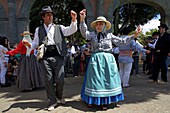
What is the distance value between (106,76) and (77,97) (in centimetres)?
142

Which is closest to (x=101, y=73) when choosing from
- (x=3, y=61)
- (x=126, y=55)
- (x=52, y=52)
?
(x=52, y=52)

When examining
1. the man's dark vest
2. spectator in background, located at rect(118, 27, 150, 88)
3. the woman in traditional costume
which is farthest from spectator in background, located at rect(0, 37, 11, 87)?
the woman in traditional costume

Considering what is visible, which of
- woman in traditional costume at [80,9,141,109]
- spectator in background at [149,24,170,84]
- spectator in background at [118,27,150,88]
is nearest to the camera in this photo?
woman in traditional costume at [80,9,141,109]

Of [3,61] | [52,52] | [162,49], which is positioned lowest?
[3,61]

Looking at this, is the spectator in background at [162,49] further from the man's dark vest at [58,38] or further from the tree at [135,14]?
the tree at [135,14]

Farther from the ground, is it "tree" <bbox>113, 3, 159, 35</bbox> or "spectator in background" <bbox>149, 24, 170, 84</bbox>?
"tree" <bbox>113, 3, 159, 35</bbox>

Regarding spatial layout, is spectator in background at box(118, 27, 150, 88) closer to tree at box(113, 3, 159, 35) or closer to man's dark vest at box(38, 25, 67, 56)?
man's dark vest at box(38, 25, 67, 56)

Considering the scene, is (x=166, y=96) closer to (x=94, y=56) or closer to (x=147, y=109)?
(x=147, y=109)

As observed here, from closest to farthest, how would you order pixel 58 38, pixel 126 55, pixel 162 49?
pixel 58 38 → pixel 126 55 → pixel 162 49

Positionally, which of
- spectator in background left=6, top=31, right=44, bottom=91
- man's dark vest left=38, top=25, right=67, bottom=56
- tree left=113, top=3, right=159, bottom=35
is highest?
tree left=113, top=3, right=159, bottom=35

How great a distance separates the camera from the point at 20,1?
12375 mm

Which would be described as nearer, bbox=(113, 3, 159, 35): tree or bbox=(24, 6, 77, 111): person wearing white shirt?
bbox=(24, 6, 77, 111): person wearing white shirt

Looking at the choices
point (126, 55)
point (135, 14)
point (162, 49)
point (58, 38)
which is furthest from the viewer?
point (135, 14)

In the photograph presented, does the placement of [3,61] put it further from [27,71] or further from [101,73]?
[101,73]
